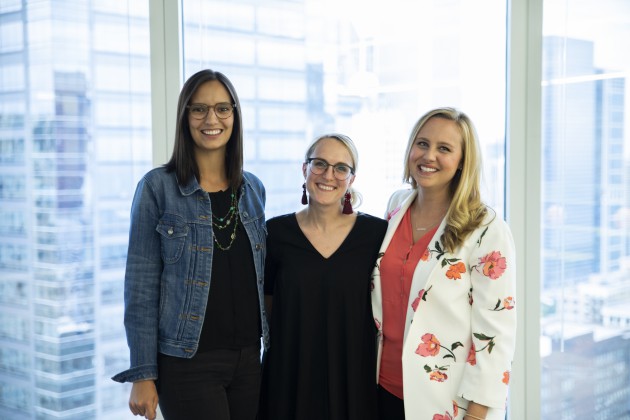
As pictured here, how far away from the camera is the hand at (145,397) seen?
1841 mm

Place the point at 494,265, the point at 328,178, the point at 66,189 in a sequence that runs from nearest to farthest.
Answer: the point at 494,265, the point at 328,178, the point at 66,189

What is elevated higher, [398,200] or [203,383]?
[398,200]

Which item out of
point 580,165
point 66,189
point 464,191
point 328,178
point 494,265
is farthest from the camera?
point 580,165

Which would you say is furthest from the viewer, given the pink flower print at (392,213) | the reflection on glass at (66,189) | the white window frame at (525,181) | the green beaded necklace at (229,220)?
the white window frame at (525,181)

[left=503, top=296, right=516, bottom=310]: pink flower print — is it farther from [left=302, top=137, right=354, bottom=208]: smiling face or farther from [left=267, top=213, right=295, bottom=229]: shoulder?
[left=267, top=213, right=295, bottom=229]: shoulder

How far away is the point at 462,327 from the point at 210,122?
3.07ft

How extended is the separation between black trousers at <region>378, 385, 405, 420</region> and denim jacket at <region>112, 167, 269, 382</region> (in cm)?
62

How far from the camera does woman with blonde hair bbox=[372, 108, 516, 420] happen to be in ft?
6.07

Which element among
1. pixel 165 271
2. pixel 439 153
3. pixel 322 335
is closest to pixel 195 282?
pixel 165 271

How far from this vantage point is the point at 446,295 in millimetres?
1888

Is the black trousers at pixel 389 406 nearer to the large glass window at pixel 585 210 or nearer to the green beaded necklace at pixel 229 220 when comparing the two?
the green beaded necklace at pixel 229 220

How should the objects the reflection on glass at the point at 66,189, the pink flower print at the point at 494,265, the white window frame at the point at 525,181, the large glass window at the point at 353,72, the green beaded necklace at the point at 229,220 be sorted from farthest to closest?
1. the white window frame at the point at 525,181
2. the large glass window at the point at 353,72
3. the reflection on glass at the point at 66,189
4. the green beaded necklace at the point at 229,220
5. the pink flower print at the point at 494,265

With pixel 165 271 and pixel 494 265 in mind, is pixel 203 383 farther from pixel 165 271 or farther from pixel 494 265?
pixel 494 265

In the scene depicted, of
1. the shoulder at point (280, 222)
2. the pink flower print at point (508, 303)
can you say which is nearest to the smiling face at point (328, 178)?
the shoulder at point (280, 222)
